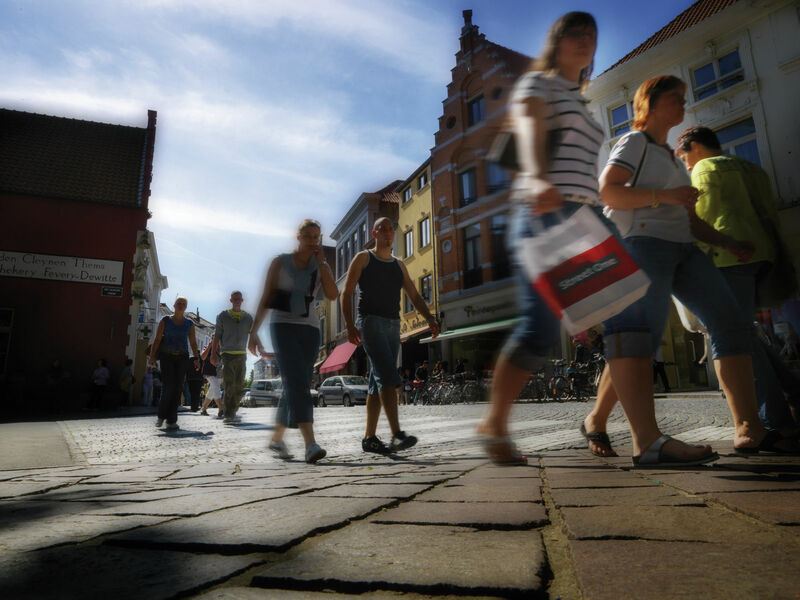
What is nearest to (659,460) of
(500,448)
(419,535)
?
(500,448)

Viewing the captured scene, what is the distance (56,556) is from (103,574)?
22 cm

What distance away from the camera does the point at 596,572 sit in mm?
904

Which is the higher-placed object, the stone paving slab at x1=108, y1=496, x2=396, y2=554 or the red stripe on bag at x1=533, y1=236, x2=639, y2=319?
the red stripe on bag at x1=533, y1=236, x2=639, y2=319

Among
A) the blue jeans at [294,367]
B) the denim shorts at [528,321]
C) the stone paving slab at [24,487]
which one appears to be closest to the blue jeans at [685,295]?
the denim shorts at [528,321]

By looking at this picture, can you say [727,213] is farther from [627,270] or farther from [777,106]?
[777,106]

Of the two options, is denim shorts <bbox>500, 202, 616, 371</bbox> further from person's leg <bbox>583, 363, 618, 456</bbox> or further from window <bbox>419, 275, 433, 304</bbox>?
window <bbox>419, 275, 433, 304</bbox>

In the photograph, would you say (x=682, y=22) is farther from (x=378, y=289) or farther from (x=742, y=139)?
(x=378, y=289)

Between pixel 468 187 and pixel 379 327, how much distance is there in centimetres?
2165

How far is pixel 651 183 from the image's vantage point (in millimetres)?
2617

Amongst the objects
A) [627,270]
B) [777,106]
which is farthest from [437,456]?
[777,106]

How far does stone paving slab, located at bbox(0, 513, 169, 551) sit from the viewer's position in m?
1.27

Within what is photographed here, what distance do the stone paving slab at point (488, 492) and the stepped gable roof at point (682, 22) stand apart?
60.7ft

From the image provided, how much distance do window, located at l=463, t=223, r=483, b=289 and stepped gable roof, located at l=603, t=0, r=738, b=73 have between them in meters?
8.01

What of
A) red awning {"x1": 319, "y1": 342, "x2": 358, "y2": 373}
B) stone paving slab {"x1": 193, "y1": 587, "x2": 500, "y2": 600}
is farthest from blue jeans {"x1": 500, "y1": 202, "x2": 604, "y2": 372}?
red awning {"x1": 319, "y1": 342, "x2": 358, "y2": 373}
